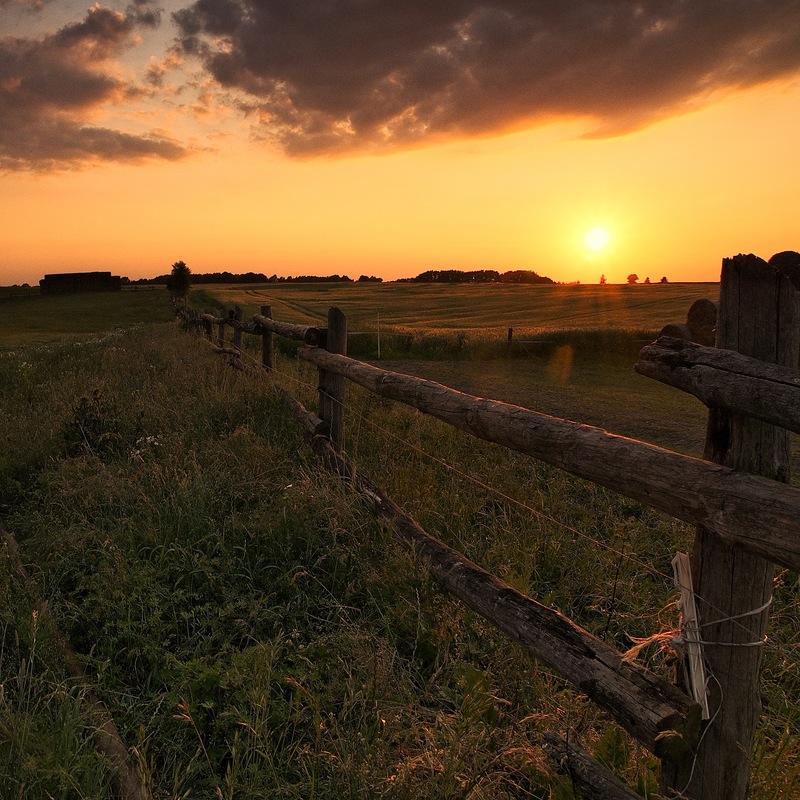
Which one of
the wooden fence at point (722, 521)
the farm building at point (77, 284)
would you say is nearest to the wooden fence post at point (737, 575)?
the wooden fence at point (722, 521)

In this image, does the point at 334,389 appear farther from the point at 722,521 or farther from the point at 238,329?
the point at 238,329

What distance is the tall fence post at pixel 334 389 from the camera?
5.62 meters

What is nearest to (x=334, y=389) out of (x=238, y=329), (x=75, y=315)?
(x=238, y=329)

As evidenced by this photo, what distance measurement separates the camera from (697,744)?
80.1 inches

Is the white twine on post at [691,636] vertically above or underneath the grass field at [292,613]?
above

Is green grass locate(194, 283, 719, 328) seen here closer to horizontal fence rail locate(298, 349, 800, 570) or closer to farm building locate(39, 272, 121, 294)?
horizontal fence rail locate(298, 349, 800, 570)

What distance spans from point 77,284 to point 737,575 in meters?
94.2

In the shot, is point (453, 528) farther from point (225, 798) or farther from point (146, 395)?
point (146, 395)

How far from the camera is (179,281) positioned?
62.2 m

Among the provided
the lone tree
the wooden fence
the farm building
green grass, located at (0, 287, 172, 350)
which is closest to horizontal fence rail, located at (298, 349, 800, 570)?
the wooden fence

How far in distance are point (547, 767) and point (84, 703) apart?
6.35 ft

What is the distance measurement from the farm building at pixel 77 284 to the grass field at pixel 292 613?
8622 centimetres

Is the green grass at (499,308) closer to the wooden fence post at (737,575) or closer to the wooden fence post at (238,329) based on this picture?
the wooden fence post at (238,329)

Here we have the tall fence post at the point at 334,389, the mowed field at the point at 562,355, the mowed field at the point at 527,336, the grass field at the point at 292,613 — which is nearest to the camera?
the grass field at the point at 292,613
